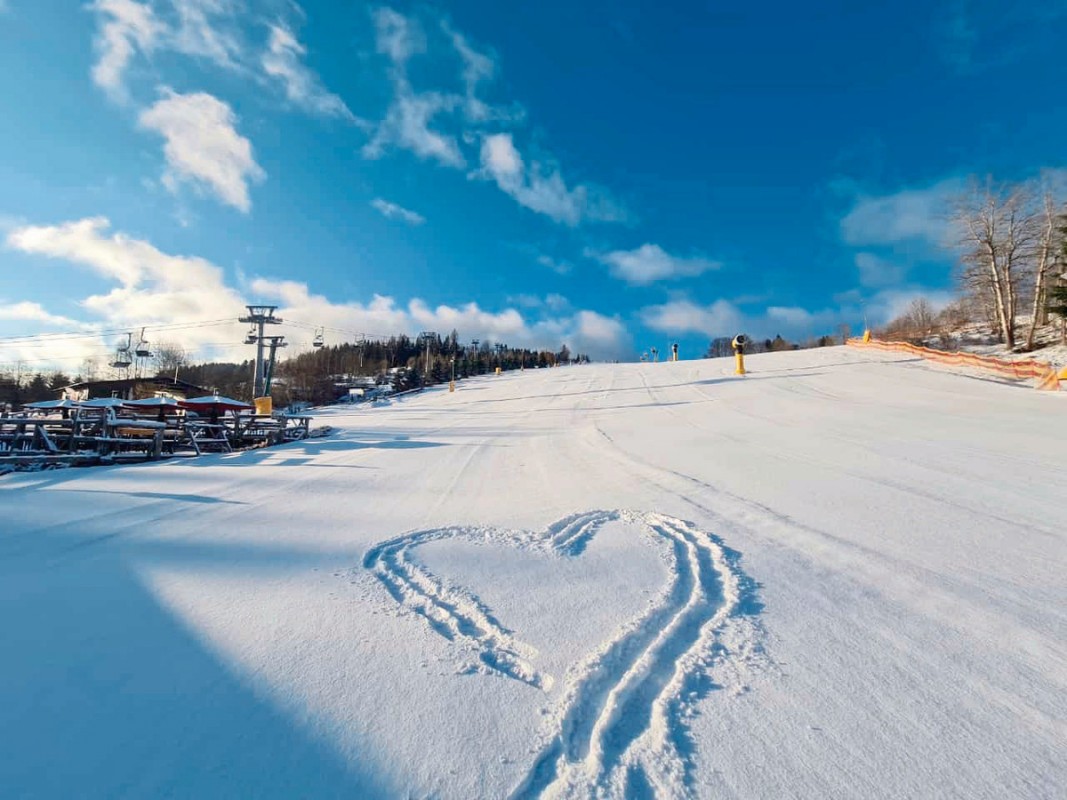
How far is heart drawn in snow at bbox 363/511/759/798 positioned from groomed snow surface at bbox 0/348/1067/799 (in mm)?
13

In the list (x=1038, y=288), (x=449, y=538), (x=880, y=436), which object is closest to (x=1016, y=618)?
(x=449, y=538)

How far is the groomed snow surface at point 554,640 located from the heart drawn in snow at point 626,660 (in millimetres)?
13

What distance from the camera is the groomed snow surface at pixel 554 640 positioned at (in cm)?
167

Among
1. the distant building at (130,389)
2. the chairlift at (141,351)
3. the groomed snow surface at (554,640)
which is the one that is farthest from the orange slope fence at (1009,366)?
the distant building at (130,389)

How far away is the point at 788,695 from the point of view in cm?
203

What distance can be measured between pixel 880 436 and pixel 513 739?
959cm

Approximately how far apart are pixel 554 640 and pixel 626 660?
414 millimetres

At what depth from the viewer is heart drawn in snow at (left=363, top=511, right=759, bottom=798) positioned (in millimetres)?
1651

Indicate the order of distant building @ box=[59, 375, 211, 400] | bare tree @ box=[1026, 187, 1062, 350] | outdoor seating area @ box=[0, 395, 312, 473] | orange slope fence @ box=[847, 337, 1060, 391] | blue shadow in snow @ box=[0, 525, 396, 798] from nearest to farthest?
blue shadow in snow @ box=[0, 525, 396, 798] → outdoor seating area @ box=[0, 395, 312, 473] → orange slope fence @ box=[847, 337, 1060, 391] → bare tree @ box=[1026, 187, 1062, 350] → distant building @ box=[59, 375, 211, 400]

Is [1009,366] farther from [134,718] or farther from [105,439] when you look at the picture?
[105,439]

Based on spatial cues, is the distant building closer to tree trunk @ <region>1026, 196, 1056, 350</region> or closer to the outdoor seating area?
the outdoor seating area

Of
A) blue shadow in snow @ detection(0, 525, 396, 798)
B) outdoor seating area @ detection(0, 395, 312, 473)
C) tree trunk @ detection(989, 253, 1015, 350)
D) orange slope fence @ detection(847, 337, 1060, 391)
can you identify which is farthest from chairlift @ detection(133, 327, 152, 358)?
tree trunk @ detection(989, 253, 1015, 350)

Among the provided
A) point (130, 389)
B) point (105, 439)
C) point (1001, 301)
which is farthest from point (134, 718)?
point (130, 389)

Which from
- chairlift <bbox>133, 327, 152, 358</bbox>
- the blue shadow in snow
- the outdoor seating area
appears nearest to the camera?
the blue shadow in snow
